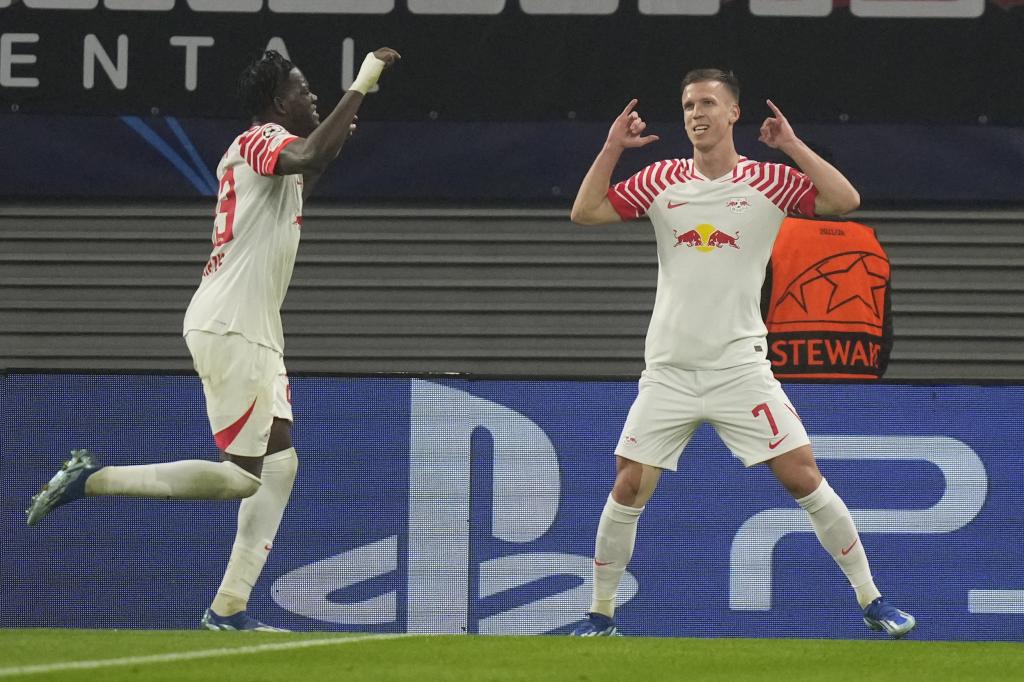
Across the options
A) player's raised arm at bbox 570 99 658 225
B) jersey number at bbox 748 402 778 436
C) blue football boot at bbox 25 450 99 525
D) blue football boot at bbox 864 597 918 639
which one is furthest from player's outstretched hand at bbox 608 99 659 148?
blue football boot at bbox 25 450 99 525

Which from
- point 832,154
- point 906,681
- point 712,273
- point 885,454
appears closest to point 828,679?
point 906,681

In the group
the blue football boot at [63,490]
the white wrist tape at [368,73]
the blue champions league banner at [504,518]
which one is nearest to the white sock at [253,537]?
the blue football boot at [63,490]

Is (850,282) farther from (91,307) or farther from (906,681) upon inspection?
(91,307)

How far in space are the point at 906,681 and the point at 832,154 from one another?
5.56 metres

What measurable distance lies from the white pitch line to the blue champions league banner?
1.58m

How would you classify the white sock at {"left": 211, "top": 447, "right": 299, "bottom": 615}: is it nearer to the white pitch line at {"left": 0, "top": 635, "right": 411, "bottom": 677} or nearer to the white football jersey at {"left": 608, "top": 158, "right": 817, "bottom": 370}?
the white pitch line at {"left": 0, "top": 635, "right": 411, "bottom": 677}

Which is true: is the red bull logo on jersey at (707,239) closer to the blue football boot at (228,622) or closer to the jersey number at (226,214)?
the jersey number at (226,214)

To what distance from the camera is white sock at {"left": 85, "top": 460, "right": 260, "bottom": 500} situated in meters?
6.54

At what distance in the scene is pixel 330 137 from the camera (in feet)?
21.0

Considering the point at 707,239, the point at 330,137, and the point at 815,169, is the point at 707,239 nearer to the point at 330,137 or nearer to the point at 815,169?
the point at 815,169

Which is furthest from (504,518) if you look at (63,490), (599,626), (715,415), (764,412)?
(63,490)

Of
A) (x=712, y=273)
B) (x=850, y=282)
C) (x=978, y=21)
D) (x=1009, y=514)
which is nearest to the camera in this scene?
(x=712, y=273)

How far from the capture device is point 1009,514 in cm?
804

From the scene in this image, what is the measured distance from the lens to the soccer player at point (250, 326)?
654 centimetres
